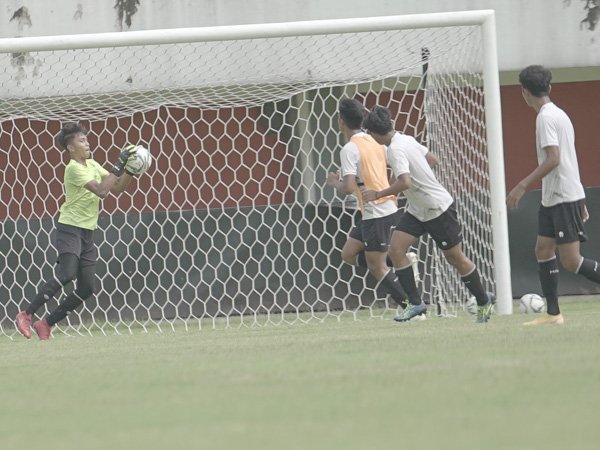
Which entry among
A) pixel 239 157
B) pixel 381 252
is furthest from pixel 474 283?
pixel 239 157

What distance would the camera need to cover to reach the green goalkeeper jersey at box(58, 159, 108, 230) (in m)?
10.8

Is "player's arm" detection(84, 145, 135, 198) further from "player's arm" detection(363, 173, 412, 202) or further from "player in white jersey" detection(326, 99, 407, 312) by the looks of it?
"player's arm" detection(363, 173, 412, 202)

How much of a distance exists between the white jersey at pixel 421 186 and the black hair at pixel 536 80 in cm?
121

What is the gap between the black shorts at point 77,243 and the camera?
35.5 feet

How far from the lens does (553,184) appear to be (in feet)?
28.2

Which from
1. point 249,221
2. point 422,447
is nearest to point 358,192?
point 249,221

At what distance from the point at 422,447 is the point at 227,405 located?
1.35 meters

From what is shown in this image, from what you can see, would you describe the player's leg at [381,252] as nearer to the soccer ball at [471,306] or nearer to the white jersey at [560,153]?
the soccer ball at [471,306]

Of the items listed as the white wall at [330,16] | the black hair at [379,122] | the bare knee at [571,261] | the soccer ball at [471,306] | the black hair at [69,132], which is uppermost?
the white wall at [330,16]

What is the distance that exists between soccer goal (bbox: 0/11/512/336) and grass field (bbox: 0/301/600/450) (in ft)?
13.6

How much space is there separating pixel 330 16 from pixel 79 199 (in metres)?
3.90

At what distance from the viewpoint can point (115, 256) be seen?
13.2m

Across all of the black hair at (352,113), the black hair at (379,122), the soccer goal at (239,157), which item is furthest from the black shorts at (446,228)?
the soccer goal at (239,157)

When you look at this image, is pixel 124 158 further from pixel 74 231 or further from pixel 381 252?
pixel 381 252
